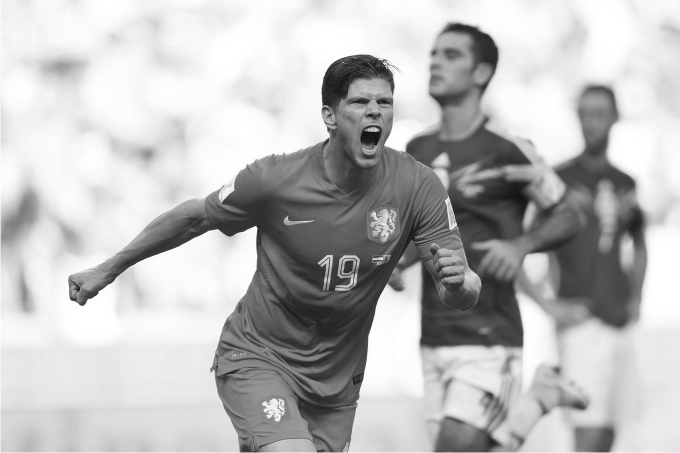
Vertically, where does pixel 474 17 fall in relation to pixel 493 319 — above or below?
above

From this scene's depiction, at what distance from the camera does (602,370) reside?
697cm

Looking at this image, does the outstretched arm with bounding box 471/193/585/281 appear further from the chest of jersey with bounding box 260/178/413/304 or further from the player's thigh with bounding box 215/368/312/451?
the player's thigh with bounding box 215/368/312/451

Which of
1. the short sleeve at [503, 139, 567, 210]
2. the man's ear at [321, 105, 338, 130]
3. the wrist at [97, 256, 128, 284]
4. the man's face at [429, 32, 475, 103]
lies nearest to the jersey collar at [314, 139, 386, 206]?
the man's ear at [321, 105, 338, 130]

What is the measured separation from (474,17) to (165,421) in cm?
393

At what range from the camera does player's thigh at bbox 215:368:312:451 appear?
3.52 m

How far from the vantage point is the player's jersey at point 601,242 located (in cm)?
699

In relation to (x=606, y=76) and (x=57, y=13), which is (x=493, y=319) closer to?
(x=606, y=76)

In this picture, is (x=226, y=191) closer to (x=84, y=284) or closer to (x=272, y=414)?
(x=84, y=284)

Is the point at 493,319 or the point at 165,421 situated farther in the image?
the point at 165,421

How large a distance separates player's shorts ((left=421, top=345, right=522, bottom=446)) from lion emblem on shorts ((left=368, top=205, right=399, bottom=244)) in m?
1.67

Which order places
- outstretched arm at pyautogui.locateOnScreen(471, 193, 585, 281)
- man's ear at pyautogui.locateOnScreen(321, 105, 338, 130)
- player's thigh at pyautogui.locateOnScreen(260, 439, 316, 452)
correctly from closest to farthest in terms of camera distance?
player's thigh at pyautogui.locateOnScreen(260, 439, 316, 452) → man's ear at pyautogui.locateOnScreen(321, 105, 338, 130) → outstretched arm at pyautogui.locateOnScreen(471, 193, 585, 281)

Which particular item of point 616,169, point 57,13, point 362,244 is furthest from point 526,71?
point 362,244

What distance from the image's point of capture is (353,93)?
3.53 meters

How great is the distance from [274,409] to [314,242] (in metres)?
0.56
